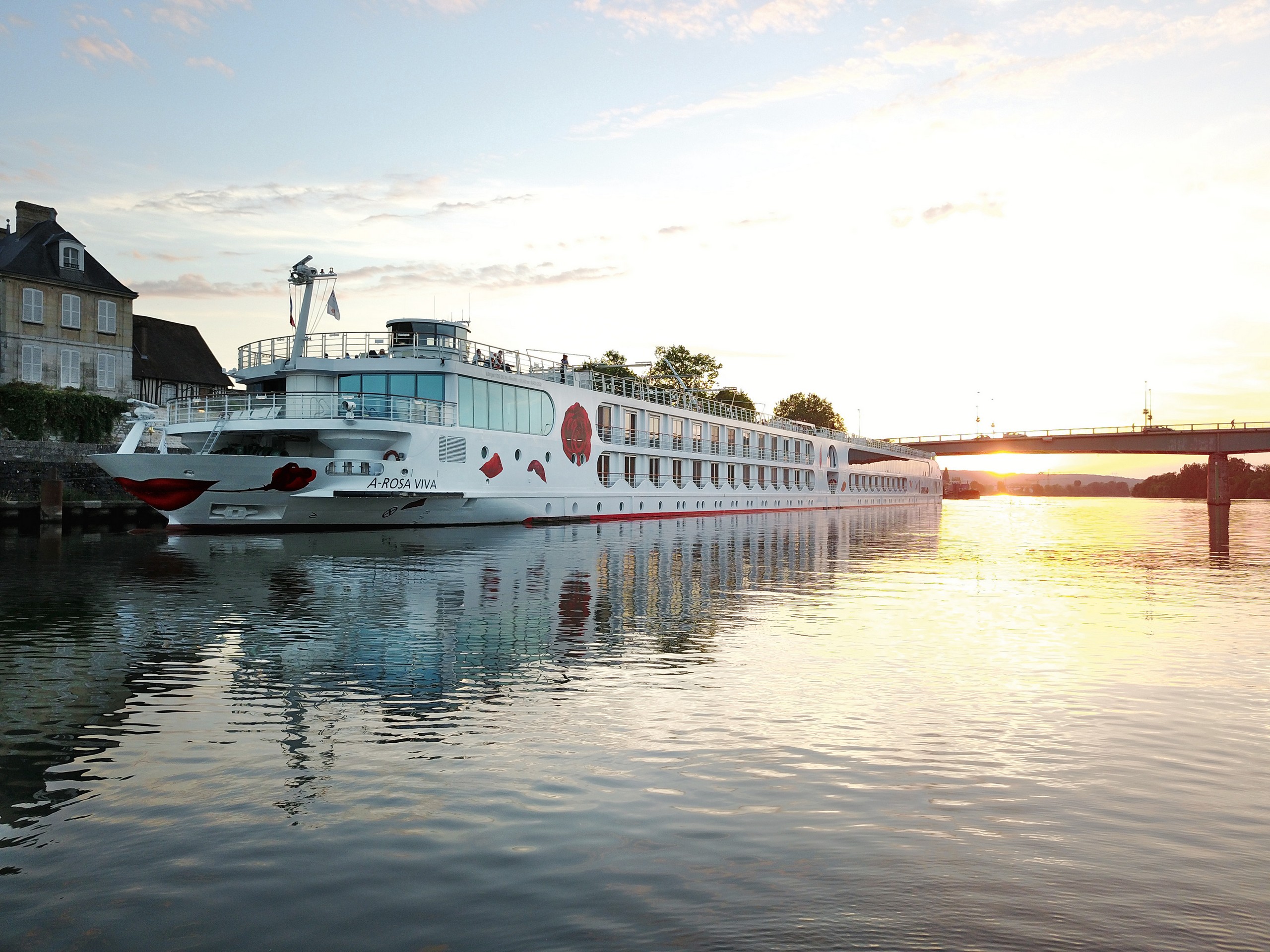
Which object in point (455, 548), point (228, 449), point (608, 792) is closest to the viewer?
point (608, 792)

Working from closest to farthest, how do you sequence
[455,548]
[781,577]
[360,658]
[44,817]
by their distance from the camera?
[44,817], [360,658], [781,577], [455,548]

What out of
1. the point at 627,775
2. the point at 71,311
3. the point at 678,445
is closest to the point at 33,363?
the point at 71,311

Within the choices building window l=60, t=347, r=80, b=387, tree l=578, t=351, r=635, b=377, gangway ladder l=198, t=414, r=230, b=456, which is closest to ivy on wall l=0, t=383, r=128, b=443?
building window l=60, t=347, r=80, b=387

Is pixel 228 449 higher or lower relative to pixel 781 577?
higher

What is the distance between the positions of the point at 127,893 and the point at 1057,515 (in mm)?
96129

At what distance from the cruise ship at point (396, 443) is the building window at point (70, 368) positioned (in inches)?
757

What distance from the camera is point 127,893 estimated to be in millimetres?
5371

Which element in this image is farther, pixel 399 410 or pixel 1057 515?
pixel 1057 515

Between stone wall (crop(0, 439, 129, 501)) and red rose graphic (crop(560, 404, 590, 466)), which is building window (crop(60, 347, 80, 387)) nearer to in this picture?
stone wall (crop(0, 439, 129, 501))

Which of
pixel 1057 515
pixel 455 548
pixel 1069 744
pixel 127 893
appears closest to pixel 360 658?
pixel 127 893

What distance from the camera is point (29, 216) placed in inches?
2339

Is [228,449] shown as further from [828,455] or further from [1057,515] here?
[1057,515]

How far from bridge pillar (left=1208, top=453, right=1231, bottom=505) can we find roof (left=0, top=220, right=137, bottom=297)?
360 feet

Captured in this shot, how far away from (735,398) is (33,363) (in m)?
98.4
